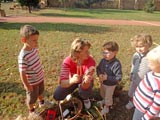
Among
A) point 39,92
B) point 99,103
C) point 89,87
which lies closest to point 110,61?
point 89,87

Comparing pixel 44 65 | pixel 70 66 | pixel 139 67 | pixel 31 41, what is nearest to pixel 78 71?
pixel 70 66

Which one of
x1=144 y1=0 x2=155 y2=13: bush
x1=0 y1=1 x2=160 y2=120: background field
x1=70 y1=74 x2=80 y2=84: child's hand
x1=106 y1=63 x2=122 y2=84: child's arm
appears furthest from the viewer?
x1=144 y1=0 x2=155 y2=13: bush

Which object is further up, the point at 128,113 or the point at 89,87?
the point at 89,87

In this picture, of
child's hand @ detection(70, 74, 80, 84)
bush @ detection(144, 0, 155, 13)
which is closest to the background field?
child's hand @ detection(70, 74, 80, 84)

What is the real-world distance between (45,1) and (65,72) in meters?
33.7

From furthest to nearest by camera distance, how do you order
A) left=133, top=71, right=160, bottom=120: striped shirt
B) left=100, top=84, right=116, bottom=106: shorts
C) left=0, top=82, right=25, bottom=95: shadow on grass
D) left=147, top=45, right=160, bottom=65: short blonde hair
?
1. left=0, top=82, right=25, bottom=95: shadow on grass
2. left=100, top=84, right=116, bottom=106: shorts
3. left=133, top=71, right=160, bottom=120: striped shirt
4. left=147, top=45, right=160, bottom=65: short blonde hair

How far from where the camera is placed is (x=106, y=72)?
3.70 metres

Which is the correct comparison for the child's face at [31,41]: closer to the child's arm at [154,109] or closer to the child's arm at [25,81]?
the child's arm at [25,81]

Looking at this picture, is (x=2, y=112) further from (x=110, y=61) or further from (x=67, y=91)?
(x=110, y=61)

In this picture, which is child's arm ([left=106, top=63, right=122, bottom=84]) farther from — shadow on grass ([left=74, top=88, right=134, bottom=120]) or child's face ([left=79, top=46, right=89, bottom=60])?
shadow on grass ([left=74, top=88, right=134, bottom=120])

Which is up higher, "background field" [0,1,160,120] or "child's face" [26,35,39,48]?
"child's face" [26,35,39,48]

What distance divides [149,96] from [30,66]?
5.75 ft

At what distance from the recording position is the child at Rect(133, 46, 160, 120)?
8.32 ft

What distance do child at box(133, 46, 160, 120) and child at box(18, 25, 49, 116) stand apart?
1.56 meters
